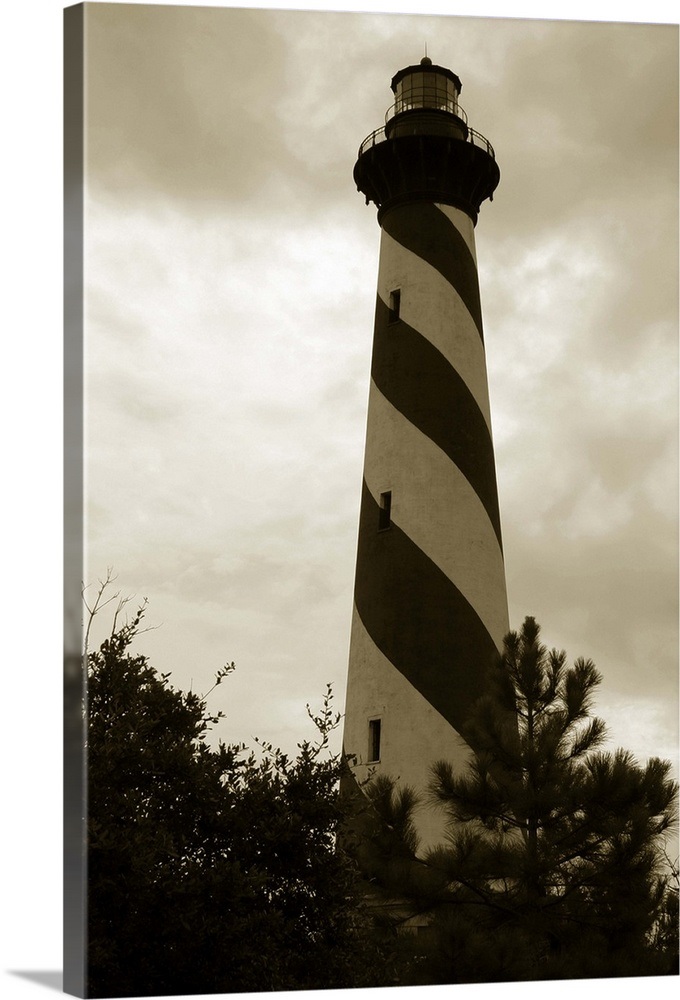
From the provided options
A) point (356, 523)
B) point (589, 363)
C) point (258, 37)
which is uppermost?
point (258, 37)

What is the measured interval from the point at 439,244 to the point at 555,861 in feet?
18.0

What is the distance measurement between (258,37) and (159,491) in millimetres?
2744

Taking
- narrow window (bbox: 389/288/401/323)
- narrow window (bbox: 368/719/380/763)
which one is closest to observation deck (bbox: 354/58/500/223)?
narrow window (bbox: 389/288/401/323)

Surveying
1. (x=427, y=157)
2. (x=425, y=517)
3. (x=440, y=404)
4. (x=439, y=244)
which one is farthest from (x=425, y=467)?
(x=427, y=157)

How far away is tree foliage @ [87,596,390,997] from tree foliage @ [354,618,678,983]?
30.0 inches

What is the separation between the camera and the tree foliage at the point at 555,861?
7.45 meters

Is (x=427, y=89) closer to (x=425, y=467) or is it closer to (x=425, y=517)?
(x=425, y=467)

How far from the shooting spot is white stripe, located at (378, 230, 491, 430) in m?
10.9

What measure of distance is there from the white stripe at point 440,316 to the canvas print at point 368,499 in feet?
0.10

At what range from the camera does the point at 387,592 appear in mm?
10391

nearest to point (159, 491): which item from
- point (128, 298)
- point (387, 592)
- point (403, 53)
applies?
point (128, 298)

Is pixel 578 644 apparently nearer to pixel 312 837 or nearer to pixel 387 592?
pixel 387 592

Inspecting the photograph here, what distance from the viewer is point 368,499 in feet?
35.5

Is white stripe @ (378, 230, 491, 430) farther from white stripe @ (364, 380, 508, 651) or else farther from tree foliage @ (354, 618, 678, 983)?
tree foliage @ (354, 618, 678, 983)
